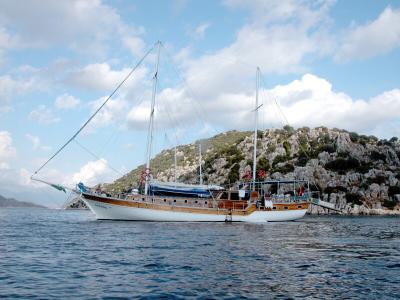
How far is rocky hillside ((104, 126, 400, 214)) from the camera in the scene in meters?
111

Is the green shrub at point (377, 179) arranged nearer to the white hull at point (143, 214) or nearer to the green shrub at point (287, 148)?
the green shrub at point (287, 148)

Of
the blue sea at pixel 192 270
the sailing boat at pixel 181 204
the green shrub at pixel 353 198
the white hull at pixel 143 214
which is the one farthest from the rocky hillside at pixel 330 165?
the blue sea at pixel 192 270

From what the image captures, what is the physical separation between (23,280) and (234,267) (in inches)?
415

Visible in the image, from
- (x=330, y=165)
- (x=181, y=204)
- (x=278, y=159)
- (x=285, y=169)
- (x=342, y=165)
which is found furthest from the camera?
(x=278, y=159)

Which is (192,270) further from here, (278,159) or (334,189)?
(278,159)

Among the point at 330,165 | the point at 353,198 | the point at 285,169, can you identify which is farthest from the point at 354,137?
the point at 353,198

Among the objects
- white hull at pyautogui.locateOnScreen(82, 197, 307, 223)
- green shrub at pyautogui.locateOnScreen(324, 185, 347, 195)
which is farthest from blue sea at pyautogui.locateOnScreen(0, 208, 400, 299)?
green shrub at pyautogui.locateOnScreen(324, 185, 347, 195)

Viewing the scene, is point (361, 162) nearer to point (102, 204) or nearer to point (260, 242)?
point (102, 204)

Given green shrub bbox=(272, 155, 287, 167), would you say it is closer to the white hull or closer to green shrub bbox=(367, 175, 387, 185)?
green shrub bbox=(367, 175, 387, 185)

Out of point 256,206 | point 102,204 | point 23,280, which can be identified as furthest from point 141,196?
point 23,280

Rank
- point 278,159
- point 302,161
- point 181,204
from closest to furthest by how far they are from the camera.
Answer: point 181,204 < point 302,161 < point 278,159

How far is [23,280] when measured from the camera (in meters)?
17.9

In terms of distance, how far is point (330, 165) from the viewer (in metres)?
126

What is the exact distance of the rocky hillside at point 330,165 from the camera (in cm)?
11088
